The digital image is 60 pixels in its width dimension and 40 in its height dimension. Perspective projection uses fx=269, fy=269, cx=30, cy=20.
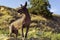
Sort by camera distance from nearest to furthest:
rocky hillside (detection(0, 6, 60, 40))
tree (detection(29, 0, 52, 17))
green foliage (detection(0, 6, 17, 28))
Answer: green foliage (detection(0, 6, 17, 28)), rocky hillside (detection(0, 6, 60, 40)), tree (detection(29, 0, 52, 17))

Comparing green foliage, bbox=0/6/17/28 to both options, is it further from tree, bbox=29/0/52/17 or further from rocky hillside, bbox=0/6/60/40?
tree, bbox=29/0/52/17

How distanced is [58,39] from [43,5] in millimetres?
15265

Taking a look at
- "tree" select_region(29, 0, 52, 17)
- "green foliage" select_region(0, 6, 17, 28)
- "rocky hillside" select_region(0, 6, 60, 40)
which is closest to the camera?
"green foliage" select_region(0, 6, 17, 28)

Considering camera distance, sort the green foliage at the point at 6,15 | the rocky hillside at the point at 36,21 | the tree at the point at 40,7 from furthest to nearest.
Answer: the tree at the point at 40,7
the rocky hillside at the point at 36,21
the green foliage at the point at 6,15

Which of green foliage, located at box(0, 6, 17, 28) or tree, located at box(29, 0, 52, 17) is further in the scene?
tree, located at box(29, 0, 52, 17)

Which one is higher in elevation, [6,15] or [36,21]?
[6,15]

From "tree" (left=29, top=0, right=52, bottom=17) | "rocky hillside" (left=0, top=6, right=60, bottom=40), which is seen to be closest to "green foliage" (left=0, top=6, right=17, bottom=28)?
"rocky hillside" (left=0, top=6, right=60, bottom=40)

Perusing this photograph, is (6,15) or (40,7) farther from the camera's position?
(40,7)

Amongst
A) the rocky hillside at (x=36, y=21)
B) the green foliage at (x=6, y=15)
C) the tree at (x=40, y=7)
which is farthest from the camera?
the tree at (x=40, y=7)

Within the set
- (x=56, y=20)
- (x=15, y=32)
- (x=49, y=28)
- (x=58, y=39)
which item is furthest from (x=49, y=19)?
(x=15, y=32)

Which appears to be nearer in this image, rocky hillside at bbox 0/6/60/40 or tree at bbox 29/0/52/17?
rocky hillside at bbox 0/6/60/40

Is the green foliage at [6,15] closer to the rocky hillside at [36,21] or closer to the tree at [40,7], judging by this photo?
the rocky hillside at [36,21]

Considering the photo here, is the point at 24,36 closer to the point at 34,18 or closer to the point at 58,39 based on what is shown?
the point at 58,39

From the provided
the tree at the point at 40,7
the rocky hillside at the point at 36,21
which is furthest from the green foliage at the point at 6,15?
the tree at the point at 40,7
